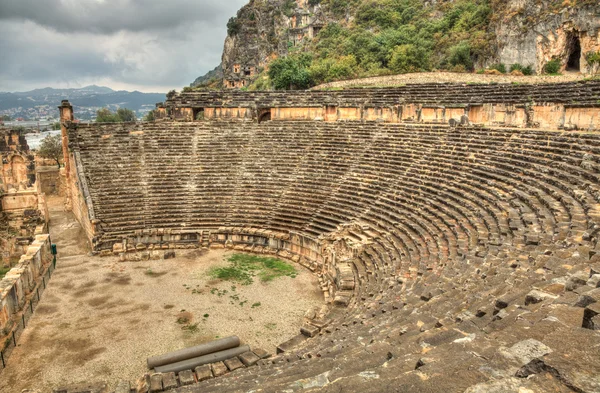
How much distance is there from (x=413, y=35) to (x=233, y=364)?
4461 cm

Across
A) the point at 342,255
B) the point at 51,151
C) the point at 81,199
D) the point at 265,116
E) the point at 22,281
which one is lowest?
the point at 22,281

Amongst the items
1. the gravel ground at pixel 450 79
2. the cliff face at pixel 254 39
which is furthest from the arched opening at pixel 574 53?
the cliff face at pixel 254 39

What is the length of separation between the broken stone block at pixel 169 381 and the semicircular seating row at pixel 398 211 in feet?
6.74

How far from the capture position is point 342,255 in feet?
44.5

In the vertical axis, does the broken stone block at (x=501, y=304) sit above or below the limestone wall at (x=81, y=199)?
above

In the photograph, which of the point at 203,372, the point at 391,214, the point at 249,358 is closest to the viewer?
the point at 203,372

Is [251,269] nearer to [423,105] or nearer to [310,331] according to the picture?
[310,331]

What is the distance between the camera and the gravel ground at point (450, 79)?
1024 inches

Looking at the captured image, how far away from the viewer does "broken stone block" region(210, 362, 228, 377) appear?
818cm

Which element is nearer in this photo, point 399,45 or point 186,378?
point 186,378

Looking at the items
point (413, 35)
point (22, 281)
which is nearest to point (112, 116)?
point (413, 35)

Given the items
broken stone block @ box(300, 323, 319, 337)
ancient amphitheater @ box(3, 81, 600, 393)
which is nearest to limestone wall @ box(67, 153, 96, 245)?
ancient amphitheater @ box(3, 81, 600, 393)

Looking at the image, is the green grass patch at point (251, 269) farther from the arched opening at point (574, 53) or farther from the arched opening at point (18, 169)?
the arched opening at point (574, 53)

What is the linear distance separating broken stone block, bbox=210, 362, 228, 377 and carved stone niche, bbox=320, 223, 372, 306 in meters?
3.87
